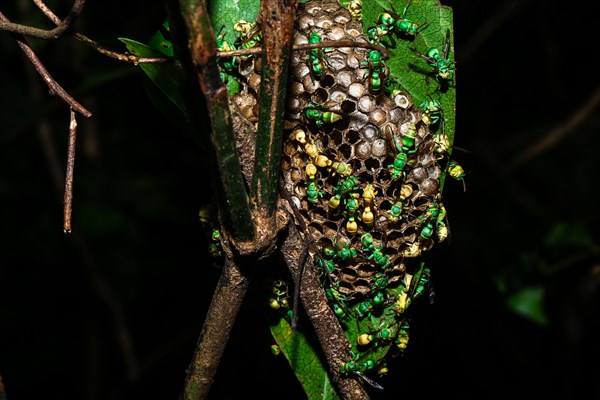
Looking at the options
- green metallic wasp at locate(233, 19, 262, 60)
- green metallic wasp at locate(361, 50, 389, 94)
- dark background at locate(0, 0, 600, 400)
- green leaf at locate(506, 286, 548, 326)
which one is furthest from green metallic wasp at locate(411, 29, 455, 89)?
dark background at locate(0, 0, 600, 400)

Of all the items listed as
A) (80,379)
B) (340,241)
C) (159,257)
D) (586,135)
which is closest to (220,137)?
(340,241)

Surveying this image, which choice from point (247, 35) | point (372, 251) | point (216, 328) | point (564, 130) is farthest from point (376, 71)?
point (564, 130)

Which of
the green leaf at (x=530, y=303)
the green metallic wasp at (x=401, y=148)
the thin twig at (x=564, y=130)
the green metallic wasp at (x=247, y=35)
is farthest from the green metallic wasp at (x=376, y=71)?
the thin twig at (x=564, y=130)

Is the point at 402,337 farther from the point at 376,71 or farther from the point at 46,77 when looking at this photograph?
the point at 46,77

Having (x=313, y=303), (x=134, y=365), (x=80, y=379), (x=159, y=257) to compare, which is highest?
(x=313, y=303)

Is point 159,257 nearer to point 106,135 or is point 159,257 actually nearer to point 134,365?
point 134,365

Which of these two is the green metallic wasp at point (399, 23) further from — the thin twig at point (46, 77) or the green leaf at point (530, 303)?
the green leaf at point (530, 303)
